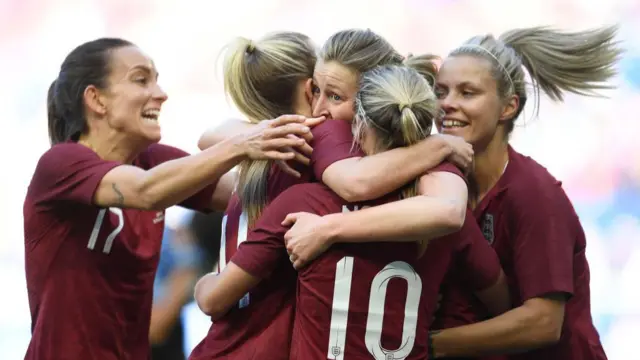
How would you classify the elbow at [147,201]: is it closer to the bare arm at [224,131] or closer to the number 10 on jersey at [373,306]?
the bare arm at [224,131]

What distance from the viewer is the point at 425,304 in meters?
2.15

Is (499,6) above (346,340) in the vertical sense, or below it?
above

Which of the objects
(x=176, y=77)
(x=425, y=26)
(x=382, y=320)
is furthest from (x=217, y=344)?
(x=425, y=26)

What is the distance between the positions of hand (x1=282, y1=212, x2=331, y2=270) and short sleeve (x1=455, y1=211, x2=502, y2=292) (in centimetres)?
33

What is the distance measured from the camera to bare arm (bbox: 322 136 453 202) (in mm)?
2076

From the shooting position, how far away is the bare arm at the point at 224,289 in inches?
84.9

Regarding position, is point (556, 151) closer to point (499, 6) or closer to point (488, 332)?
point (499, 6)

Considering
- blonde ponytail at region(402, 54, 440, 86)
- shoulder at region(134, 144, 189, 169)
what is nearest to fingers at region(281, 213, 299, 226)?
blonde ponytail at region(402, 54, 440, 86)

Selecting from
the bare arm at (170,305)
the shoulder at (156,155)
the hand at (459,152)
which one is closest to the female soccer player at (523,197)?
the hand at (459,152)

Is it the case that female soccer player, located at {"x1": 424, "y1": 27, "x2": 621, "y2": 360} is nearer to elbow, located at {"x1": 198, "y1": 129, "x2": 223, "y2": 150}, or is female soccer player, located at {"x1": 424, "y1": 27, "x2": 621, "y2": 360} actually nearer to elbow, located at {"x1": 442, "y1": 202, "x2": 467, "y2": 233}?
elbow, located at {"x1": 442, "y1": 202, "x2": 467, "y2": 233}

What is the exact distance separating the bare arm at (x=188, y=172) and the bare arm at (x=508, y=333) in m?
0.59

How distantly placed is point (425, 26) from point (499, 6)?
0.89 feet

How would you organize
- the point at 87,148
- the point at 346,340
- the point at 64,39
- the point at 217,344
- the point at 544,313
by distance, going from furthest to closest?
the point at 64,39
the point at 87,148
the point at 544,313
the point at 217,344
the point at 346,340

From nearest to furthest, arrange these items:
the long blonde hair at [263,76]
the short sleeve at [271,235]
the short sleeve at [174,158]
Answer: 1. the short sleeve at [271,235]
2. the long blonde hair at [263,76]
3. the short sleeve at [174,158]
